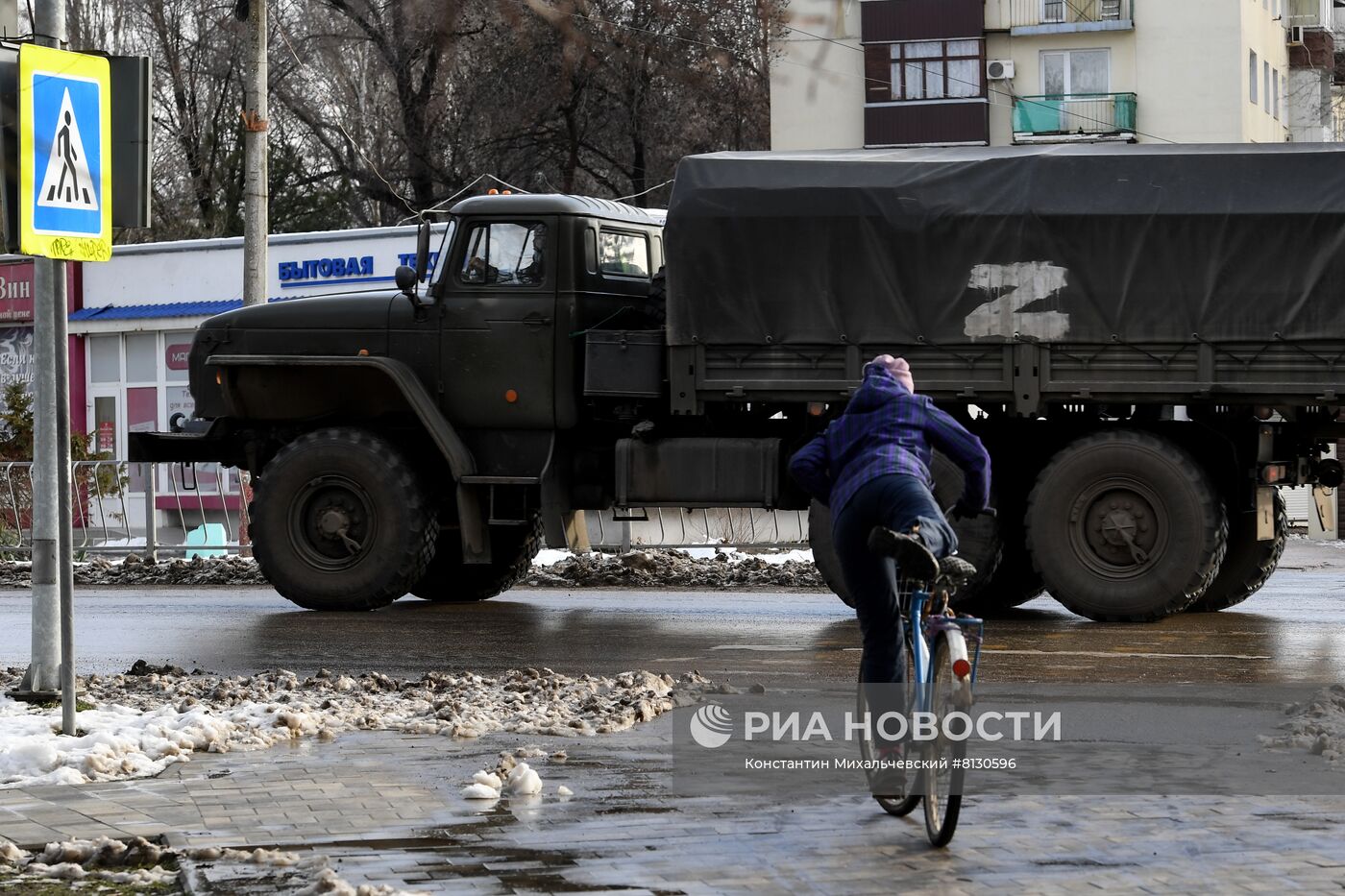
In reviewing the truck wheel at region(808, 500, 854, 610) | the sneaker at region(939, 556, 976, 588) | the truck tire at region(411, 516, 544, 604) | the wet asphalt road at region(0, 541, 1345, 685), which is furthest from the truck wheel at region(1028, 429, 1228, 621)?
the sneaker at region(939, 556, 976, 588)

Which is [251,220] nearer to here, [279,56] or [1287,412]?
[1287,412]

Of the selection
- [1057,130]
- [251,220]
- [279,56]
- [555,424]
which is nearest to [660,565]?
[555,424]

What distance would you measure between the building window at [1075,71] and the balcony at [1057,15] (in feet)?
2.25

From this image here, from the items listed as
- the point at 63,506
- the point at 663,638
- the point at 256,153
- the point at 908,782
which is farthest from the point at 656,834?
the point at 256,153

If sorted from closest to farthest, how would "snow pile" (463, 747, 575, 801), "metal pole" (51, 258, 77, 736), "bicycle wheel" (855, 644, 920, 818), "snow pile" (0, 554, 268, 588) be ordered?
"bicycle wheel" (855, 644, 920, 818) < "snow pile" (463, 747, 575, 801) < "metal pole" (51, 258, 77, 736) < "snow pile" (0, 554, 268, 588)

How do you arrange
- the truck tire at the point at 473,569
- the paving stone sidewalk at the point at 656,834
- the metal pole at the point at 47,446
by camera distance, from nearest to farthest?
the paving stone sidewalk at the point at 656,834, the metal pole at the point at 47,446, the truck tire at the point at 473,569

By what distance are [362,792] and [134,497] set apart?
1578 centimetres

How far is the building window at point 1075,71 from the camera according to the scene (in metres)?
46.4

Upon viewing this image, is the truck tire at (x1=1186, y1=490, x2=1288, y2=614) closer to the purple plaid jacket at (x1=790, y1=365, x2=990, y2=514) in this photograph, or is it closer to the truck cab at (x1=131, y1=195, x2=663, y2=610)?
the truck cab at (x1=131, y1=195, x2=663, y2=610)

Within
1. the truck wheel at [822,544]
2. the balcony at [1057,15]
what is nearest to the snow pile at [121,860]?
the truck wheel at [822,544]

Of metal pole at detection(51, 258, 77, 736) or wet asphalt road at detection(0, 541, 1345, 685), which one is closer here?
metal pole at detection(51, 258, 77, 736)

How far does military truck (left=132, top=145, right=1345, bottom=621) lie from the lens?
12.9 meters

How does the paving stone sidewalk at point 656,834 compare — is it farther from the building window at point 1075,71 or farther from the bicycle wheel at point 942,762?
the building window at point 1075,71

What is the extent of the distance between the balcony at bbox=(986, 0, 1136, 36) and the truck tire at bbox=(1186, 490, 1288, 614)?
33.2 meters
